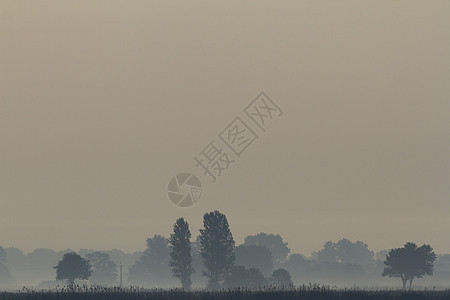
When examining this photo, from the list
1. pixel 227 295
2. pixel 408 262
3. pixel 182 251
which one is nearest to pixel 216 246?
pixel 182 251

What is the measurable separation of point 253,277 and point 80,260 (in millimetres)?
38990

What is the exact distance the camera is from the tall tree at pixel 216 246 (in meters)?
188

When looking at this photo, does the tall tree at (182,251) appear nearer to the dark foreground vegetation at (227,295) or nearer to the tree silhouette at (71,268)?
the tree silhouette at (71,268)

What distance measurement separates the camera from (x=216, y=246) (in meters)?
188

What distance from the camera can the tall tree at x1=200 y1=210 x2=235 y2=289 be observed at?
188m

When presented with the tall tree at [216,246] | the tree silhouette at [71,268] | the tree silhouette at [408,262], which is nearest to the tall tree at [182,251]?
the tall tree at [216,246]

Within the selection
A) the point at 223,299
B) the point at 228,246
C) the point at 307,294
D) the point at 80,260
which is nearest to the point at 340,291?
the point at 307,294

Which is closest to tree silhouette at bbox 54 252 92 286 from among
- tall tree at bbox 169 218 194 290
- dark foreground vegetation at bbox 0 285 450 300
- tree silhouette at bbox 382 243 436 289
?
tall tree at bbox 169 218 194 290

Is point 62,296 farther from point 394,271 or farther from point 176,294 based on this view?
point 394,271

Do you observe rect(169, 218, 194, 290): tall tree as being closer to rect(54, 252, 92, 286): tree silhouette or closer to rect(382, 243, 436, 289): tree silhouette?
rect(54, 252, 92, 286): tree silhouette

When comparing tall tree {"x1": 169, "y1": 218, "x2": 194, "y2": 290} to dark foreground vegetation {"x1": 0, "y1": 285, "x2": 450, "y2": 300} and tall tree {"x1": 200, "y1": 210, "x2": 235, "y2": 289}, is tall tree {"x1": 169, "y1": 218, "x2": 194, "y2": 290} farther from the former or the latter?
dark foreground vegetation {"x1": 0, "y1": 285, "x2": 450, "y2": 300}

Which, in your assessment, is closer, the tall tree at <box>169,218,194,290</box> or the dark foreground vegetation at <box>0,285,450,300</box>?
the dark foreground vegetation at <box>0,285,450,300</box>

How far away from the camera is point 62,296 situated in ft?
223

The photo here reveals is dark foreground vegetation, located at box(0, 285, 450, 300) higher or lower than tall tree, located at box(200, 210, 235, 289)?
lower
